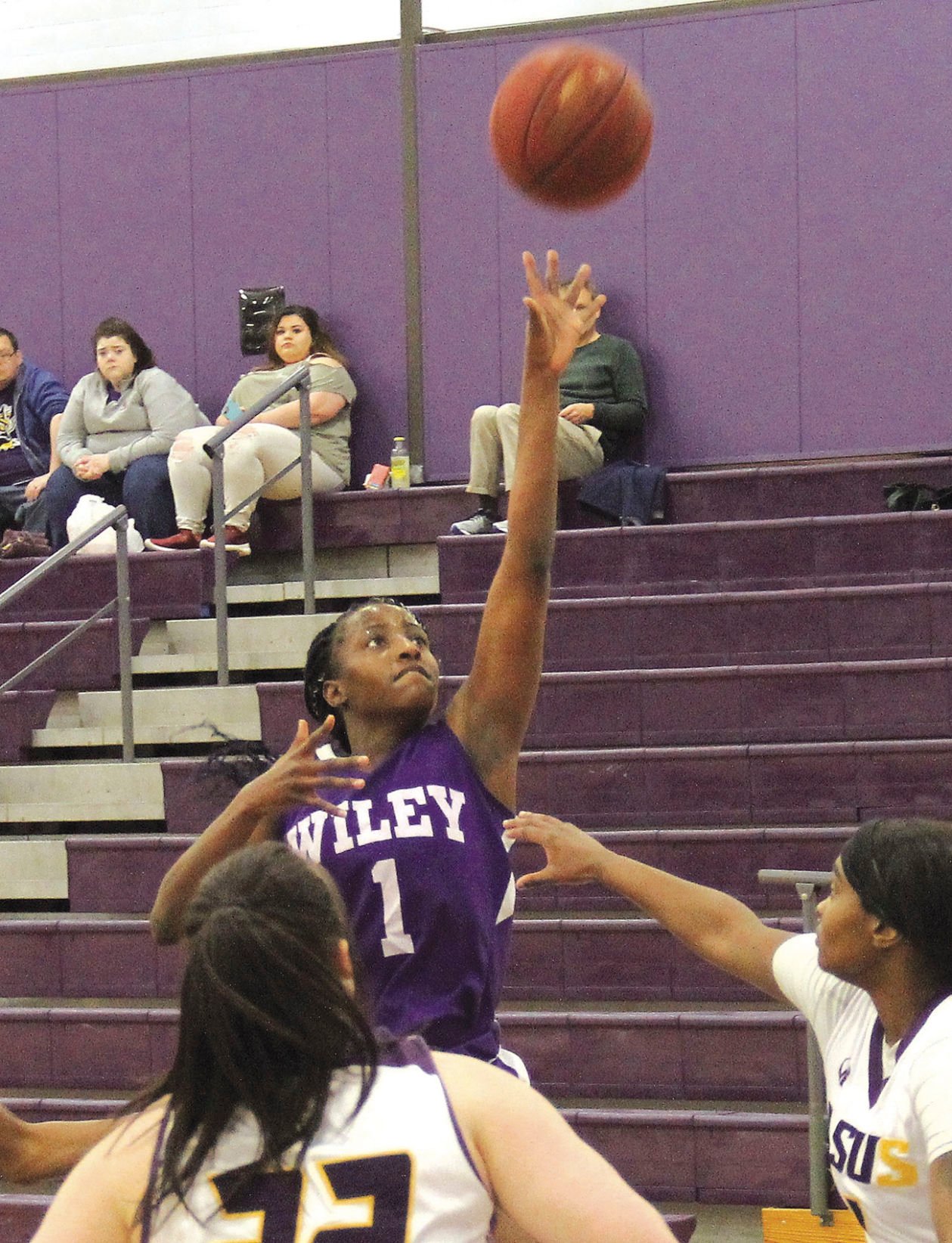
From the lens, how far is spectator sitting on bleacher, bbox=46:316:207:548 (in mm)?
6758

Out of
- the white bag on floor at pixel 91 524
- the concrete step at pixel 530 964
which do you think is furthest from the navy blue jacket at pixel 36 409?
the concrete step at pixel 530 964

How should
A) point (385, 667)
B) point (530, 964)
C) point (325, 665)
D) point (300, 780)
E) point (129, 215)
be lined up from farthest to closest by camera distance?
point (129, 215), point (530, 964), point (325, 665), point (385, 667), point (300, 780)

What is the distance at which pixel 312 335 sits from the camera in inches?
284

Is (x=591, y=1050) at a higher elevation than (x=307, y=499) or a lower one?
lower

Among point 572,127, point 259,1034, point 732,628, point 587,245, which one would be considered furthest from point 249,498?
point 259,1034

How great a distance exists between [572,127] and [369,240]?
415 centimetres

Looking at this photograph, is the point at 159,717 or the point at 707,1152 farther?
the point at 159,717

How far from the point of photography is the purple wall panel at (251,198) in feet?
25.0

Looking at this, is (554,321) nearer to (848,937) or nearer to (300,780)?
(300,780)

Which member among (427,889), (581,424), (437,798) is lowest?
(427,889)

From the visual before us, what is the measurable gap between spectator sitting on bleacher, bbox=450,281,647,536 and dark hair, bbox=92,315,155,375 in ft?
4.61

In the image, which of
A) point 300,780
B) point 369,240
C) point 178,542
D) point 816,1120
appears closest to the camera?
point 300,780

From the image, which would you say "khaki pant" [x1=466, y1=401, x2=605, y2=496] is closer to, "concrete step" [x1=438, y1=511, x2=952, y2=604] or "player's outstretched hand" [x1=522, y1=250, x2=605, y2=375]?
"concrete step" [x1=438, y1=511, x2=952, y2=604]

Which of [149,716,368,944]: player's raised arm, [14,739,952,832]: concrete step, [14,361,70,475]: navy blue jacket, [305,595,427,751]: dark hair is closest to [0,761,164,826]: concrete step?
[14,739,952,832]: concrete step
